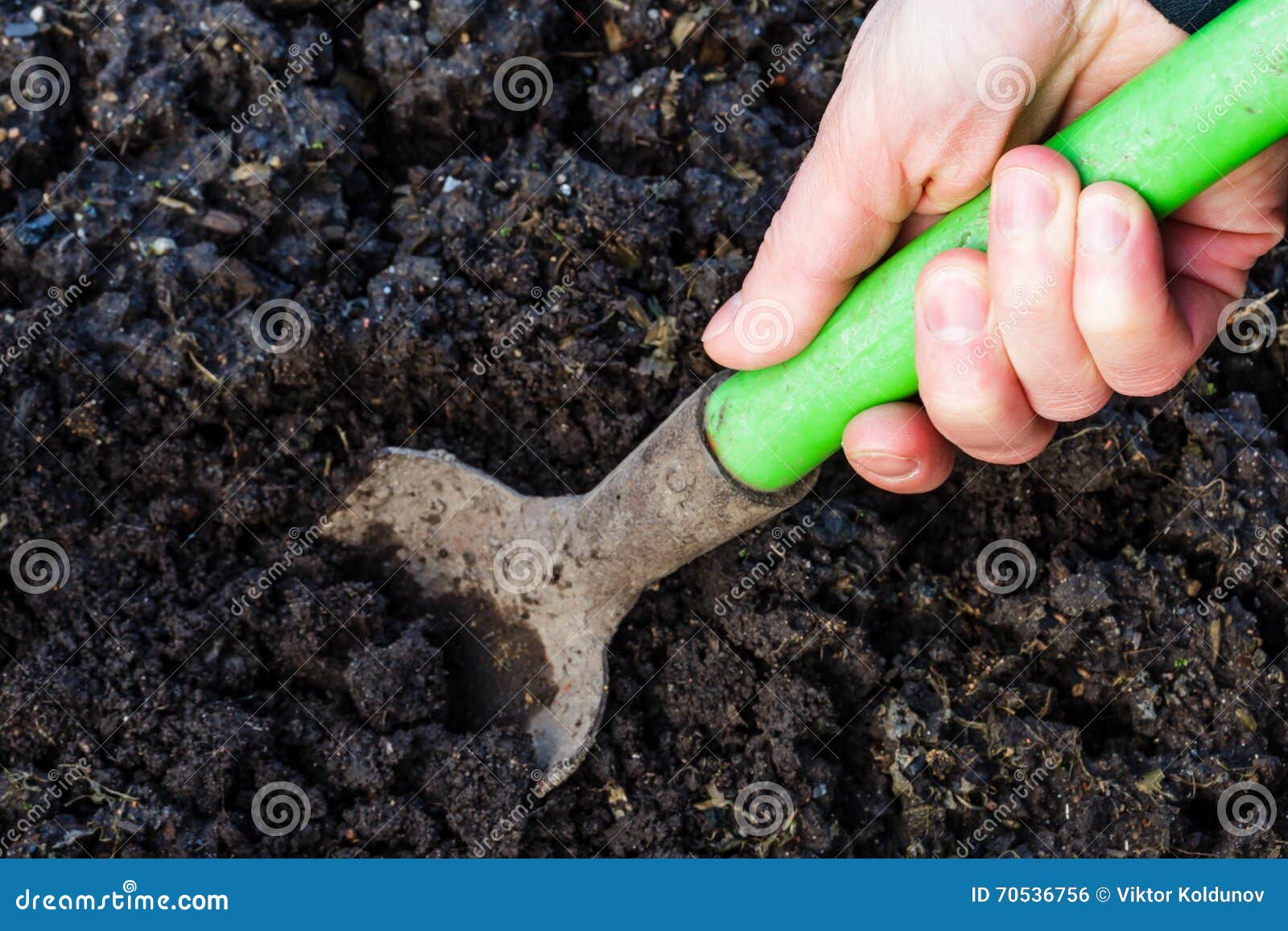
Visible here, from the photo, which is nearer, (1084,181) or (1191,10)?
(1084,181)

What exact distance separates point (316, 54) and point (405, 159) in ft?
0.89

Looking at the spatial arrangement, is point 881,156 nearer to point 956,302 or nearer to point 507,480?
point 956,302

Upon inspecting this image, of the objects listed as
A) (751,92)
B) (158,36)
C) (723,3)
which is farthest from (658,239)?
→ (158,36)

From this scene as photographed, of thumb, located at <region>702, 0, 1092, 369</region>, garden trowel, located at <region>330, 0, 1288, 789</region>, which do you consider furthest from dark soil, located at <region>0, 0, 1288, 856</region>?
thumb, located at <region>702, 0, 1092, 369</region>

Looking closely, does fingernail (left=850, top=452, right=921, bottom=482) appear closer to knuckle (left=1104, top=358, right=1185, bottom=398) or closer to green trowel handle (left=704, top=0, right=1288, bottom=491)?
green trowel handle (left=704, top=0, right=1288, bottom=491)

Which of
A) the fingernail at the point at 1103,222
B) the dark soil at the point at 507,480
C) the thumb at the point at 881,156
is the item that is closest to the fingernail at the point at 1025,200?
the fingernail at the point at 1103,222

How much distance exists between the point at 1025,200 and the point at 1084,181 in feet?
0.23

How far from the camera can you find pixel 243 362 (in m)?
2.06

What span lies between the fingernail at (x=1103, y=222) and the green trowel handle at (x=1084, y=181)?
0.03 meters

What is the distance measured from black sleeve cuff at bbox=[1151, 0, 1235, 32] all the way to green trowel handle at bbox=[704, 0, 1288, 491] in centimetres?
25

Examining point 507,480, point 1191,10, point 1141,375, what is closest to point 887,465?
point 1141,375

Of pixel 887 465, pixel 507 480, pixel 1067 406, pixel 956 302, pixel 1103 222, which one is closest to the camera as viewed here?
pixel 1103 222

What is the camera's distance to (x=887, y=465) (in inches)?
63.9

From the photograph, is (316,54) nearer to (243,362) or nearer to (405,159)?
(405,159)
